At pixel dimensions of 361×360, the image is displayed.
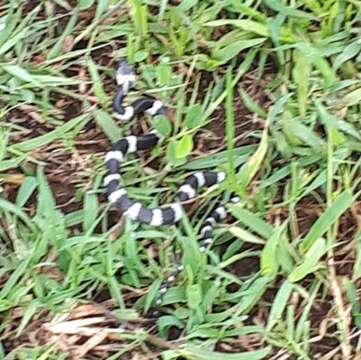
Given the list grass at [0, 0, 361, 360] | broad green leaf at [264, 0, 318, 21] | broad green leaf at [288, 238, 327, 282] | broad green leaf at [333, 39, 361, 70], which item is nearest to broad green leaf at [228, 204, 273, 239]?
grass at [0, 0, 361, 360]

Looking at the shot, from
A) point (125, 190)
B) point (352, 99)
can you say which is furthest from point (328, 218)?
point (125, 190)

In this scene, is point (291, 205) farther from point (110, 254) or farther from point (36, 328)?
point (36, 328)

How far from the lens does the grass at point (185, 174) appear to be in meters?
2.96

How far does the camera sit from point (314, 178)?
3.19 meters

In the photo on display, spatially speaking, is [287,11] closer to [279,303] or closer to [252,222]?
[252,222]

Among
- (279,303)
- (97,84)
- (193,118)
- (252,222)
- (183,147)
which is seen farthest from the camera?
(97,84)

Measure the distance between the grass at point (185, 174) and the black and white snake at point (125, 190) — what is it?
0.10 feet

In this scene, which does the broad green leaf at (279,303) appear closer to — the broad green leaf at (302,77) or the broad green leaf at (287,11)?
the broad green leaf at (302,77)

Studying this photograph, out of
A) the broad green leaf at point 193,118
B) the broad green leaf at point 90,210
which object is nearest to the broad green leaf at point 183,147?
the broad green leaf at point 193,118

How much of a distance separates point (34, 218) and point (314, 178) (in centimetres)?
79

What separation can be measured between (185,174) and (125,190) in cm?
18

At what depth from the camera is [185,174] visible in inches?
128

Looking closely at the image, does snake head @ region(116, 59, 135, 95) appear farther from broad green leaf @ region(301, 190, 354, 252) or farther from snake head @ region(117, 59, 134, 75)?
broad green leaf @ region(301, 190, 354, 252)

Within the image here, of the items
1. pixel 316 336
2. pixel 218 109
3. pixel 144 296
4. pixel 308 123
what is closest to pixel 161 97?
pixel 218 109
